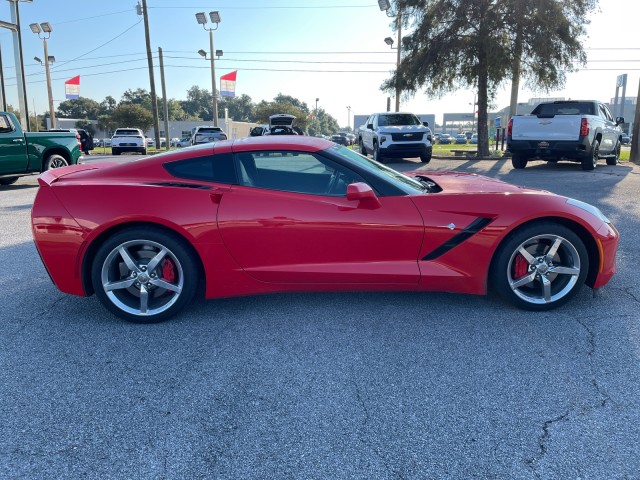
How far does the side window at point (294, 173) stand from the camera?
3625 millimetres

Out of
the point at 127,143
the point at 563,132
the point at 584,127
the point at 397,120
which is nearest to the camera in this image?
the point at 584,127

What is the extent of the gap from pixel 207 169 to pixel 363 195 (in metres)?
1.19

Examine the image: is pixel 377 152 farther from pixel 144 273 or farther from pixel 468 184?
pixel 144 273

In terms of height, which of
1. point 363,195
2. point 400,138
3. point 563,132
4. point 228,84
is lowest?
point 363,195

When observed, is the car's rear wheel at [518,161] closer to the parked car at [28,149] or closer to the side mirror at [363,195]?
the parked car at [28,149]

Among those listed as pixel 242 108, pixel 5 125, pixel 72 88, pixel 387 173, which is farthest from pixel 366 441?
pixel 242 108

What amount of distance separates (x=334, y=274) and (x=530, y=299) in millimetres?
1489

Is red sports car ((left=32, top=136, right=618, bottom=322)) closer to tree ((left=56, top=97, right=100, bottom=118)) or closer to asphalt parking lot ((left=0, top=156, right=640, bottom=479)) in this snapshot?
asphalt parking lot ((left=0, top=156, right=640, bottom=479))

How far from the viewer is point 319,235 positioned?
3.50 m

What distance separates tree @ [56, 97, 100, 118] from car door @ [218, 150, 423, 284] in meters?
120

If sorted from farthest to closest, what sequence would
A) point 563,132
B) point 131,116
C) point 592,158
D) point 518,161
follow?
point 131,116, point 518,161, point 592,158, point 563,132

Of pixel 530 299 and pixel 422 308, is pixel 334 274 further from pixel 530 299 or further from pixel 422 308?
pixel 530 299

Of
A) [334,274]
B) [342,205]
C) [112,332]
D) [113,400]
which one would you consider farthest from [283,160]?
[113,400]

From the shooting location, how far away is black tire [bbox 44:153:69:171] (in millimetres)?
12133
